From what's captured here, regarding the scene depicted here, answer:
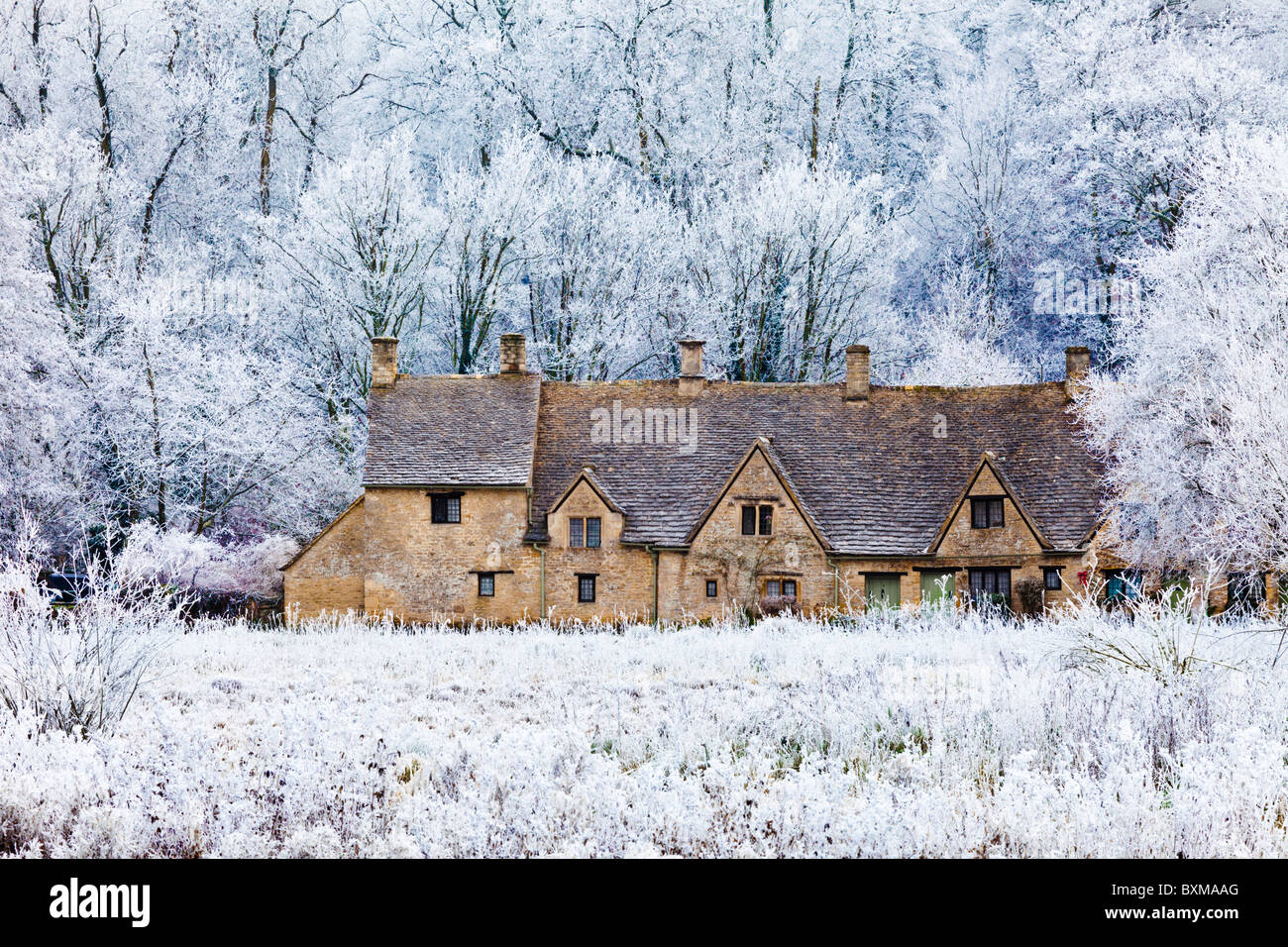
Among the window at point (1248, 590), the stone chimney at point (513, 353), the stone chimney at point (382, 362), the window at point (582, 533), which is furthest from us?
the stone chimney at point (513, 353)

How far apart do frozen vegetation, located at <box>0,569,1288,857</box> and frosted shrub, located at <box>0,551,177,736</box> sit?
0.18ft

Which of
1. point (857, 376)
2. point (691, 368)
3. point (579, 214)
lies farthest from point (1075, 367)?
point (579, 214)

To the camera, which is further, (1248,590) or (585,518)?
(585,518)

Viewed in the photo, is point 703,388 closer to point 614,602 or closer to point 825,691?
point 614,602

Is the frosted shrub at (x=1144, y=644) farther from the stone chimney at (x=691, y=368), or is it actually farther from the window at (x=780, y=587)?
the stone chimney at (x=691, y=368)

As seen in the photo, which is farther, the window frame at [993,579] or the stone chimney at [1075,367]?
the stone chimney at [1075,367]

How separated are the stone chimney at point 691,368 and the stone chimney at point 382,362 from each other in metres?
9.60

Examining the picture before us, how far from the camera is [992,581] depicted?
33000 millimetres

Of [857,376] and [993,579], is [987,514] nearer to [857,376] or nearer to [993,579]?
[993,579]

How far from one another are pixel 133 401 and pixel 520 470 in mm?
12429

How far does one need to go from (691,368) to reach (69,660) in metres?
28.6

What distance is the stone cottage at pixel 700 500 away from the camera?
33.0 m

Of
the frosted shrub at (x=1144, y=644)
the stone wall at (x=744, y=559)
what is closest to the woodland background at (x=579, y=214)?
the stone wall at (x=744, y=559)

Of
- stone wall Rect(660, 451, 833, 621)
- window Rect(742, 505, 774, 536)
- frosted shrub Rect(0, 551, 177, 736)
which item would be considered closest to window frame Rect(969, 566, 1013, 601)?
stone wall Rect(660, 451, 833, 621)
